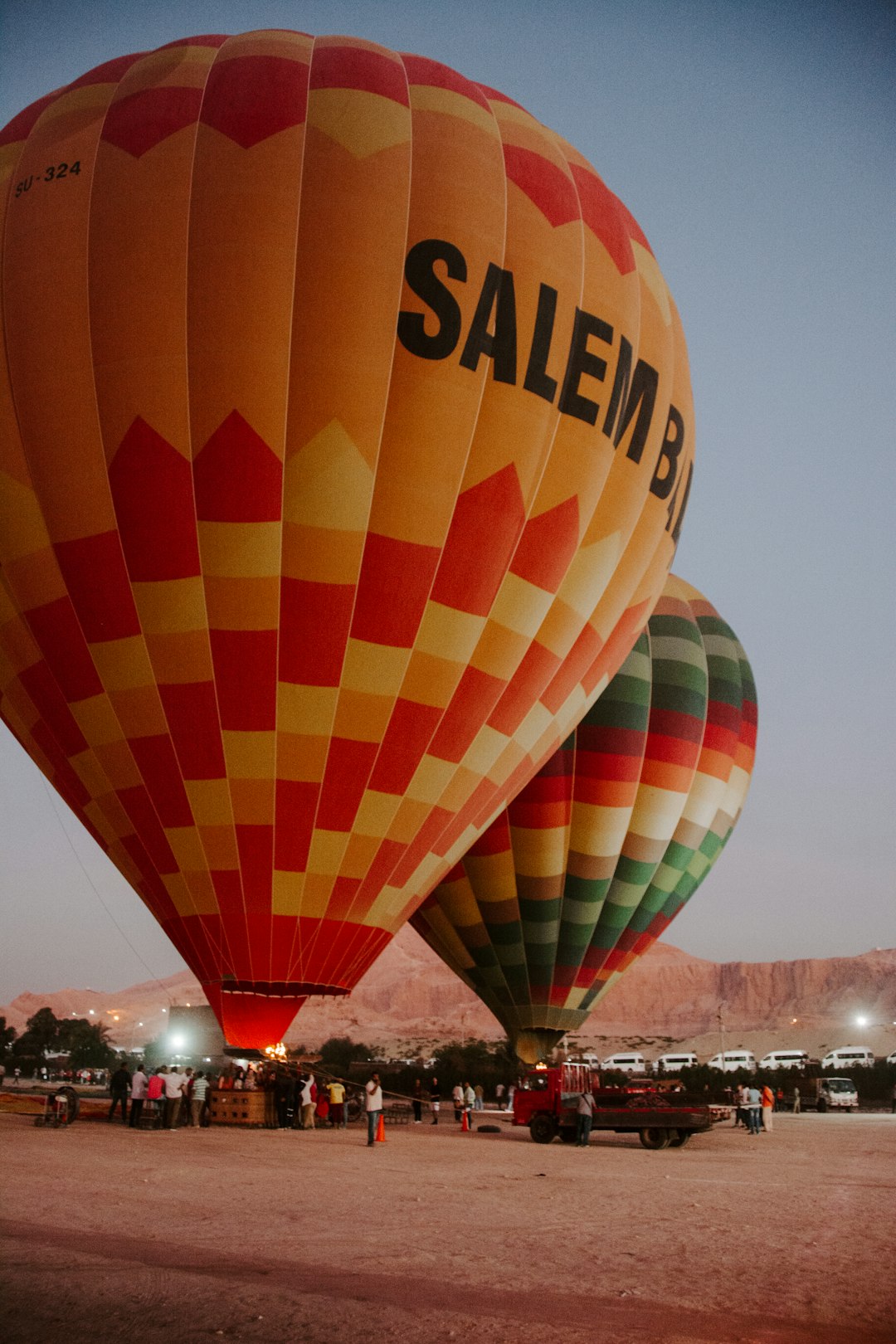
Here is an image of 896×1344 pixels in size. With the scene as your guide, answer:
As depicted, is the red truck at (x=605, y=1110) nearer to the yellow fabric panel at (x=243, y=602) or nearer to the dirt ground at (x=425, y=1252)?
the dirt ground at (x=425, y=1252)

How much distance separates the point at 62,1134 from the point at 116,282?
8746 millimetres

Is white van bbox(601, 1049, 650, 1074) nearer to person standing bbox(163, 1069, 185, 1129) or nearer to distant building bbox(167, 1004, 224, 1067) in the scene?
distant building bbox(167, 1004, 224, 1067)

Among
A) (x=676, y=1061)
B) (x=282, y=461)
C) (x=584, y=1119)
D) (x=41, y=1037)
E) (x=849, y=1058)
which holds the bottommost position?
(x=41, y=1037)

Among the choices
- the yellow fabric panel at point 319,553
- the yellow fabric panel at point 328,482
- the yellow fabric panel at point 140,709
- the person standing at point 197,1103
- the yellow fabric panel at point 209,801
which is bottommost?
the person standing at point 197,1103

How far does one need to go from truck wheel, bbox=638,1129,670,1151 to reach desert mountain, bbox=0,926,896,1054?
3246 inches

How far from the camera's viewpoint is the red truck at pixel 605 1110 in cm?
1483

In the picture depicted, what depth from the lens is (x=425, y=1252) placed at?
5.52 m

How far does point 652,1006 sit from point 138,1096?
119 meters

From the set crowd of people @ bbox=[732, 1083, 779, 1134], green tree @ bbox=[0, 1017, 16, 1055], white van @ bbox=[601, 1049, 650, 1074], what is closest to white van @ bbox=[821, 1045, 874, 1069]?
white van @ bbox=[601, 1049, 650, 1074]

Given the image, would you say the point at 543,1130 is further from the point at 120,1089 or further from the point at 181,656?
the point at 181,656

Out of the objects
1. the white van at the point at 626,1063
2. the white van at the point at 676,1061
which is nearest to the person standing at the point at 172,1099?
the white van at the point at 676,1061

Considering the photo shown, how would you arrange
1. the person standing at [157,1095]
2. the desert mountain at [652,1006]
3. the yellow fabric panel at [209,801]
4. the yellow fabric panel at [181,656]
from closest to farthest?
1. the yellow fabric panel at [181,656]
2. the yellow fabric panel at [209,801]
3. the person standing at [157,1095]
4. the desert mountain at [652,1006]

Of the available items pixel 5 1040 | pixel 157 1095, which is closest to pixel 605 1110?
pixel 157 1095

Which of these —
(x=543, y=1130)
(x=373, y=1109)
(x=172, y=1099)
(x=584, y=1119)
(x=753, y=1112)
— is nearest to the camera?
(x=373, y=1109)
